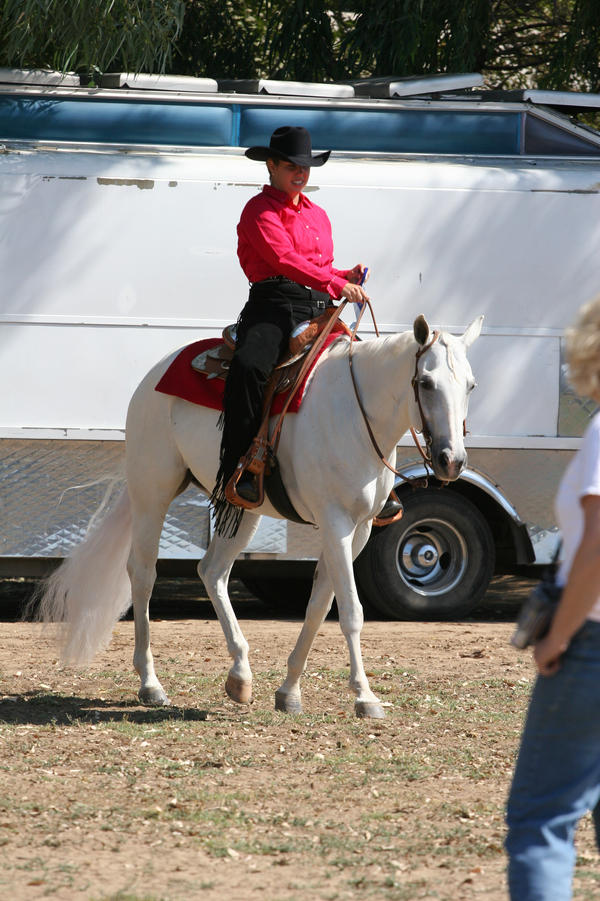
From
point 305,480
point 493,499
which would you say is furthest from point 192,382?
point 493,499

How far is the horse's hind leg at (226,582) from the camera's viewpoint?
674 centimetres

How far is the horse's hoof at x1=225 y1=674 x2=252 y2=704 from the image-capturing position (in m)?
6.67

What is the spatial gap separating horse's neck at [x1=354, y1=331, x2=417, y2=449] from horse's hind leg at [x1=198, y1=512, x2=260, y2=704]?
3.33 feet

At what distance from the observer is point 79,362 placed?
9.12m

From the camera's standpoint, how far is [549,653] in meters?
2.92

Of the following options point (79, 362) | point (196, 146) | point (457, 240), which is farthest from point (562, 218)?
point (79, 362)

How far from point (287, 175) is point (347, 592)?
7.17 ft

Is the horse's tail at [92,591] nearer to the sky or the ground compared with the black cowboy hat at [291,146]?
nearer to the ground

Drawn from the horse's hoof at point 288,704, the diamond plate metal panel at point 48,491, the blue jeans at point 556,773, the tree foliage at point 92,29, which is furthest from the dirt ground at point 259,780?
the tree foliage at point 92,29

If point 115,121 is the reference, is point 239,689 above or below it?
below

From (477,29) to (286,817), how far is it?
953 centimetres

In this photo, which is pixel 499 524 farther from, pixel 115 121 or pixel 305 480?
pixel 115 121

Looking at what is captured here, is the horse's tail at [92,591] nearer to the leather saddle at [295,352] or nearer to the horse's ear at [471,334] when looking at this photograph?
the leather saddle at [295,352]

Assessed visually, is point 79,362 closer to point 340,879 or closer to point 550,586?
point 340,879
